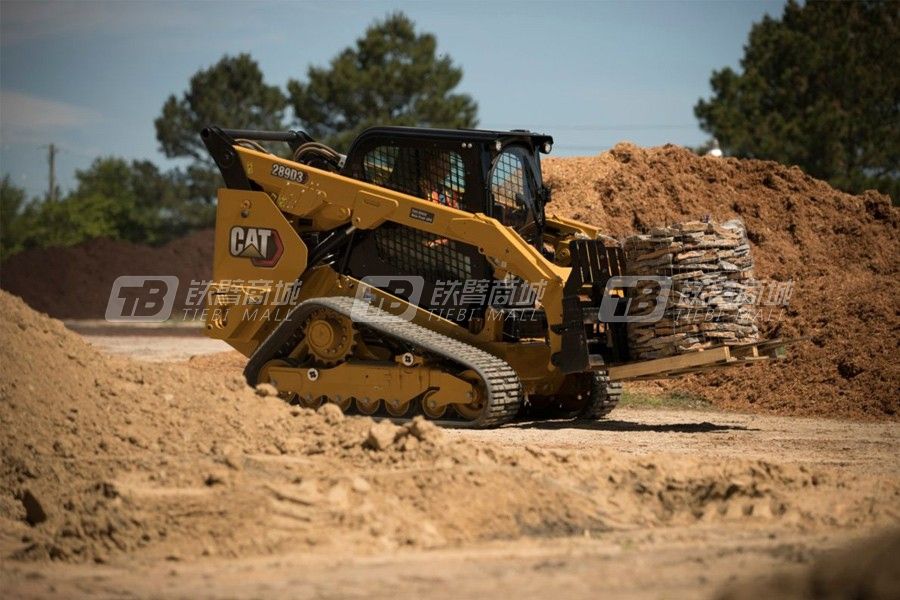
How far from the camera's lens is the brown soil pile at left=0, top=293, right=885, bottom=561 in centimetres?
715

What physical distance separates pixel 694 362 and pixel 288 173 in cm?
463

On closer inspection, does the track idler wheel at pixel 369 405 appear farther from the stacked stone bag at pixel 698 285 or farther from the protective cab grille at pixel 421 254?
the stacked stone bag at pixel 698 285

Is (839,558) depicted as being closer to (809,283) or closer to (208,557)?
(208,557)

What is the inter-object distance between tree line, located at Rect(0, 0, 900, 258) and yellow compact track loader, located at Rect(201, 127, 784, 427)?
2450 cm

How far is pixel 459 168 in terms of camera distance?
1227 cm

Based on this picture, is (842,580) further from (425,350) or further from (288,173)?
(288,173)

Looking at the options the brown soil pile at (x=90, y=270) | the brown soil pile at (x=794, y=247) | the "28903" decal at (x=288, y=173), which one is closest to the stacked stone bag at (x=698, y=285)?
the brown soil pile at (x=794, y=247)

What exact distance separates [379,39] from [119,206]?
656 inches

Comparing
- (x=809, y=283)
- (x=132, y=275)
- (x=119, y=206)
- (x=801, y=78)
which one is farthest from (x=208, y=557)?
(x=119, y=206)

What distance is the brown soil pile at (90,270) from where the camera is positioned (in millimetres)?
42469

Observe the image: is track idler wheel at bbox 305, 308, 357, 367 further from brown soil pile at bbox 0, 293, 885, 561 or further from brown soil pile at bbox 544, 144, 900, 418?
brown soil pile at bbox 544, 144, 900, 418

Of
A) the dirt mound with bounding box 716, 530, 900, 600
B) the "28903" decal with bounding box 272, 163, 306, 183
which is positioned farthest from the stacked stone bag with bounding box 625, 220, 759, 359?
the dirt mound with bounding box 716, 530, 900, 600

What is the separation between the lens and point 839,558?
5.59 m

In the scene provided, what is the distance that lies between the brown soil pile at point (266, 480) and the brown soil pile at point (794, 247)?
5463mm
